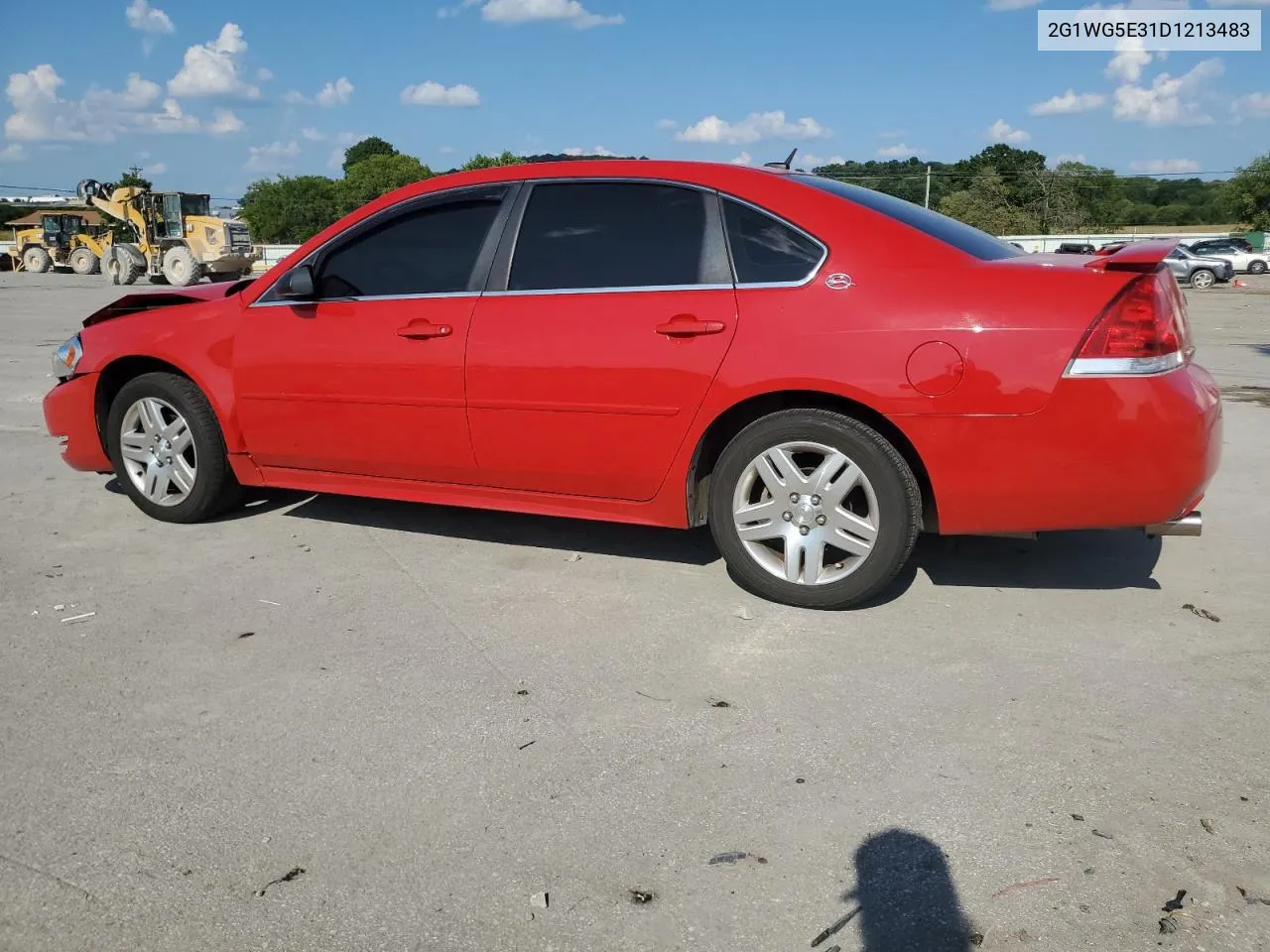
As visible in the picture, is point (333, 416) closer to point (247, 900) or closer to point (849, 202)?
point (849, 202)

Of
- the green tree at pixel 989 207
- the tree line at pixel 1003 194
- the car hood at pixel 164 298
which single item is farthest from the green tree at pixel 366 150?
the car hood at pixel 164 298

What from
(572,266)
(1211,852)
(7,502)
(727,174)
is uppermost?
(727,174)

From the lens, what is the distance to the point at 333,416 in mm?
4773

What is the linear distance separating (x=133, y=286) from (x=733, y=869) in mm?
34576

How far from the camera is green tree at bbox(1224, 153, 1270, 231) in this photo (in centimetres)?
5447

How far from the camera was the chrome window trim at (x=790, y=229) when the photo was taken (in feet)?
12.8

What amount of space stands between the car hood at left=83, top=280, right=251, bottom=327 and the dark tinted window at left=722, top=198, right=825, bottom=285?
262 cm

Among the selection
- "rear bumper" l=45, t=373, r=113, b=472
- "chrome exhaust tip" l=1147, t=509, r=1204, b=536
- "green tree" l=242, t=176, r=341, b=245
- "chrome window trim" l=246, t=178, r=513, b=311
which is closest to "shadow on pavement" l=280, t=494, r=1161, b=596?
"chrome exhaust tip" l=1147, t=509, r=1204, b=536

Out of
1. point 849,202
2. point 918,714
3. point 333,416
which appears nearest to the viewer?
point 918,714

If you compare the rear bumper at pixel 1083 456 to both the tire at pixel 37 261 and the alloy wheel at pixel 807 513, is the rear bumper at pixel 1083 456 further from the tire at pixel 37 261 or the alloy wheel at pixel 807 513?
the tire at pixel 37 261

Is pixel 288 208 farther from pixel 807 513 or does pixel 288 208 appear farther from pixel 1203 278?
pixel 807 513

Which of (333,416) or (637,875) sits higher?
(333,416)

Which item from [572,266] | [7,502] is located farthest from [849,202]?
[7,502]

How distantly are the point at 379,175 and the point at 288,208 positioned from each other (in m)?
12.6
